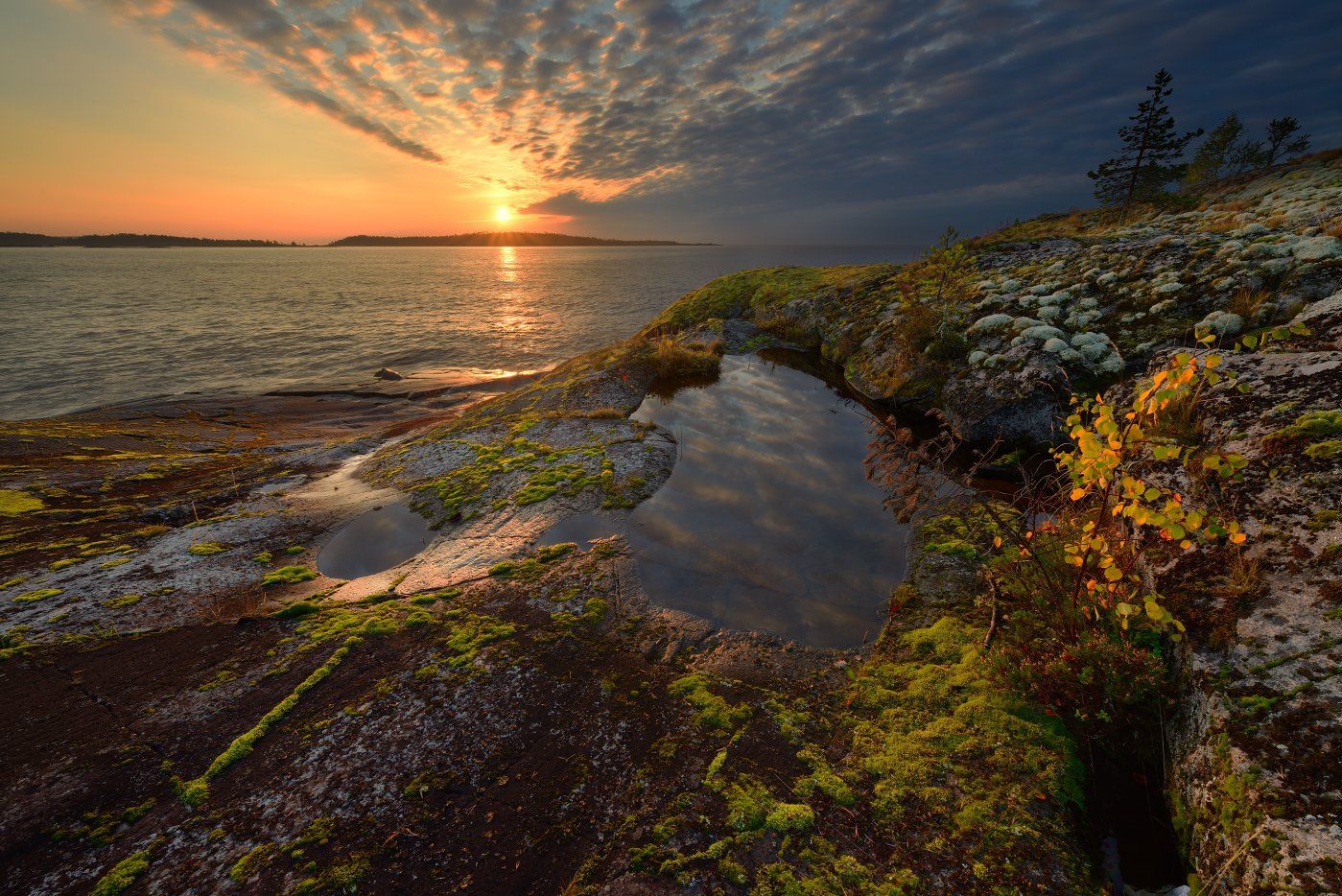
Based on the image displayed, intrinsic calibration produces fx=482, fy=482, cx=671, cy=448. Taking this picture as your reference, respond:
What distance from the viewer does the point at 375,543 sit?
9766 mm

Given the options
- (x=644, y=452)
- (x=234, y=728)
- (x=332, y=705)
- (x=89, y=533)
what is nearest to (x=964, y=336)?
(x=644, y=452)

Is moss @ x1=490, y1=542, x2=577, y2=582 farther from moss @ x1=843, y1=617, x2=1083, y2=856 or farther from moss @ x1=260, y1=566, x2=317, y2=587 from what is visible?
moss @ x1=843, y1=617, x2=1083, y2=856

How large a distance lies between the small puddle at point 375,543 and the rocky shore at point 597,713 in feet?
1.16

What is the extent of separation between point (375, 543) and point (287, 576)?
151cm

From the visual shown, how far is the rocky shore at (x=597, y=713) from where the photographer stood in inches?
151

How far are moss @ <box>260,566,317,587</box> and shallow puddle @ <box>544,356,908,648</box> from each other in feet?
13.8

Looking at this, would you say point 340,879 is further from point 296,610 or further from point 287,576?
point 287,576

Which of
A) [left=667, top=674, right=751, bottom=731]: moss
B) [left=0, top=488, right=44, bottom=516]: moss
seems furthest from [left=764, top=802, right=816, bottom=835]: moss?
[left=0, top=488, right=44, bottom=516]: moss

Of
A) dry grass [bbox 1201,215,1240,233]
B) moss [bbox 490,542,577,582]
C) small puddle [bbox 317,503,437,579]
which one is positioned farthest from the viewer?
dry grass [bbox 1201,215,1240,233]

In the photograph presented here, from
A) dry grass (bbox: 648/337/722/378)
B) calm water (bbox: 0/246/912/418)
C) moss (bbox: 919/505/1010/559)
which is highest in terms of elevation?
dry grass (bbox: 648/337/722/378)

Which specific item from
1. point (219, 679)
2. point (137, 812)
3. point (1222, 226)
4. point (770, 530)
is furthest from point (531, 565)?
point (1222, 226)

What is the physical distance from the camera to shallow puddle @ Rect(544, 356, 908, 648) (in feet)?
23.6

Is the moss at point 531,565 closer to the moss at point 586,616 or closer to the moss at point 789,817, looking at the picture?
the moss at point 586,616

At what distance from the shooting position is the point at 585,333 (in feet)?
146
